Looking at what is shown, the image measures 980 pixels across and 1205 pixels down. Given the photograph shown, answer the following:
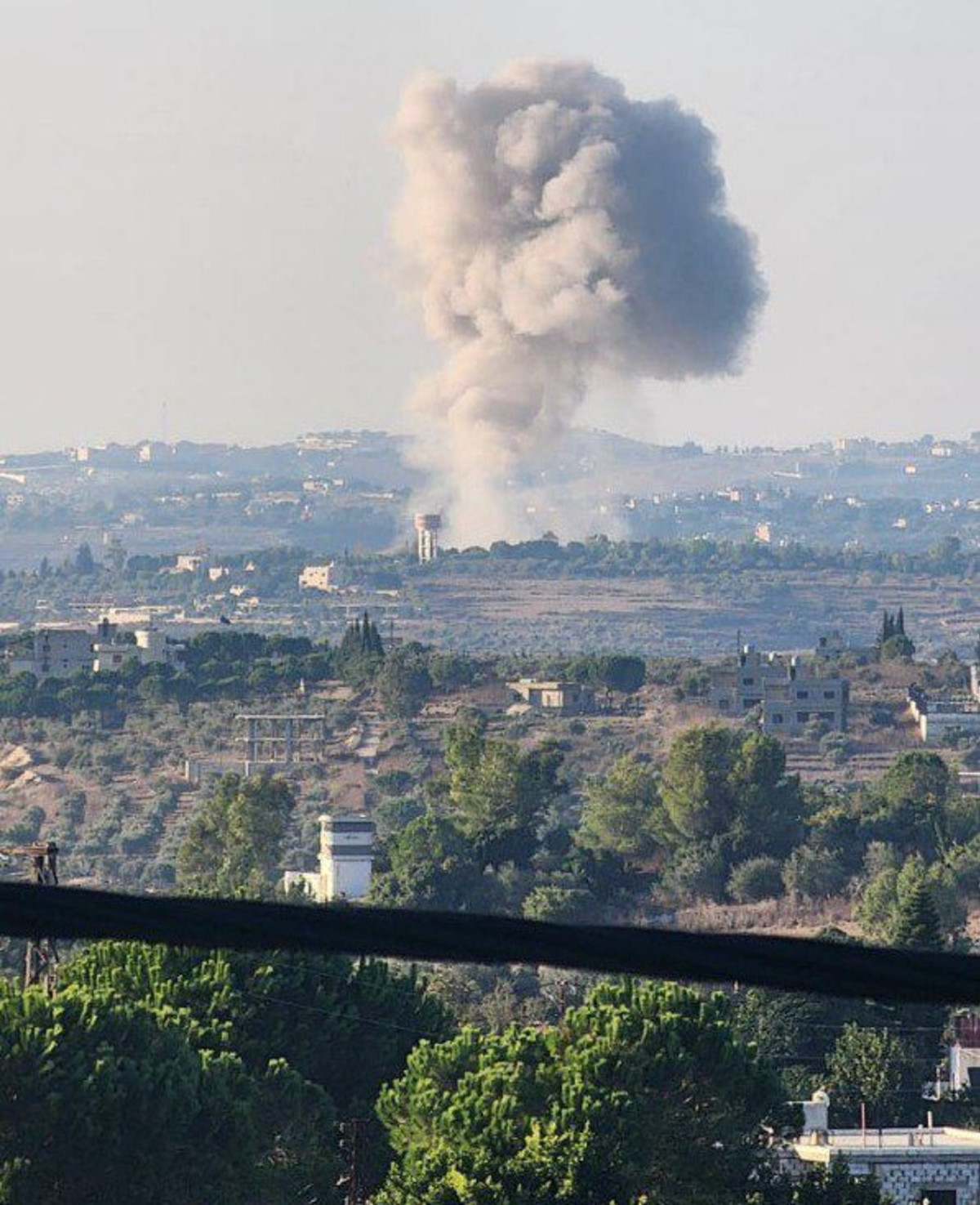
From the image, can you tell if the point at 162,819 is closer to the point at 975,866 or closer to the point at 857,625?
the point at 975,866

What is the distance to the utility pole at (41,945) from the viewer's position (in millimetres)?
12055

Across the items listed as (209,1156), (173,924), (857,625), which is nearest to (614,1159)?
(209,1156)

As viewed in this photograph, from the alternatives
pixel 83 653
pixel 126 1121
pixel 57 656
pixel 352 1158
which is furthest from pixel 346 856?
pixel 126 1121

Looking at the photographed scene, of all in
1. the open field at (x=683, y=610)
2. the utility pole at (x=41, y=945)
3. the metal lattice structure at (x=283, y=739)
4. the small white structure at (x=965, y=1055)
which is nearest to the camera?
the utility pole at (x=41, y=945)

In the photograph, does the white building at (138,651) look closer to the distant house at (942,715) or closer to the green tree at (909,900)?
the distant house at (942,715)

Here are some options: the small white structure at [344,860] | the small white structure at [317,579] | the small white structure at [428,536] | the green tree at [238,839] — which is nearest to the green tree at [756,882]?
the small white structure at [344,860]

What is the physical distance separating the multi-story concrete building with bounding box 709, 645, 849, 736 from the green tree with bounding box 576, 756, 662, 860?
1741 cm

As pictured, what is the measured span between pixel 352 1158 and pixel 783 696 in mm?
50054

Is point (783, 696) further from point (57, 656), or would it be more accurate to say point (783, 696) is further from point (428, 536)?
point (428, 536)

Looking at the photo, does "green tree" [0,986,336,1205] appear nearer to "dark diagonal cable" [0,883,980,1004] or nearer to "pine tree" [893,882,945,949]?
"pine tree" [893,882,945,949]

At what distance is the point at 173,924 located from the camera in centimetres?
115

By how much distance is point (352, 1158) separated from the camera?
17.0m

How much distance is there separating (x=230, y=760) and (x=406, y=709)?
10.8 ft

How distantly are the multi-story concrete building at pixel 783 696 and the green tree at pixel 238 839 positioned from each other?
66.3ft
